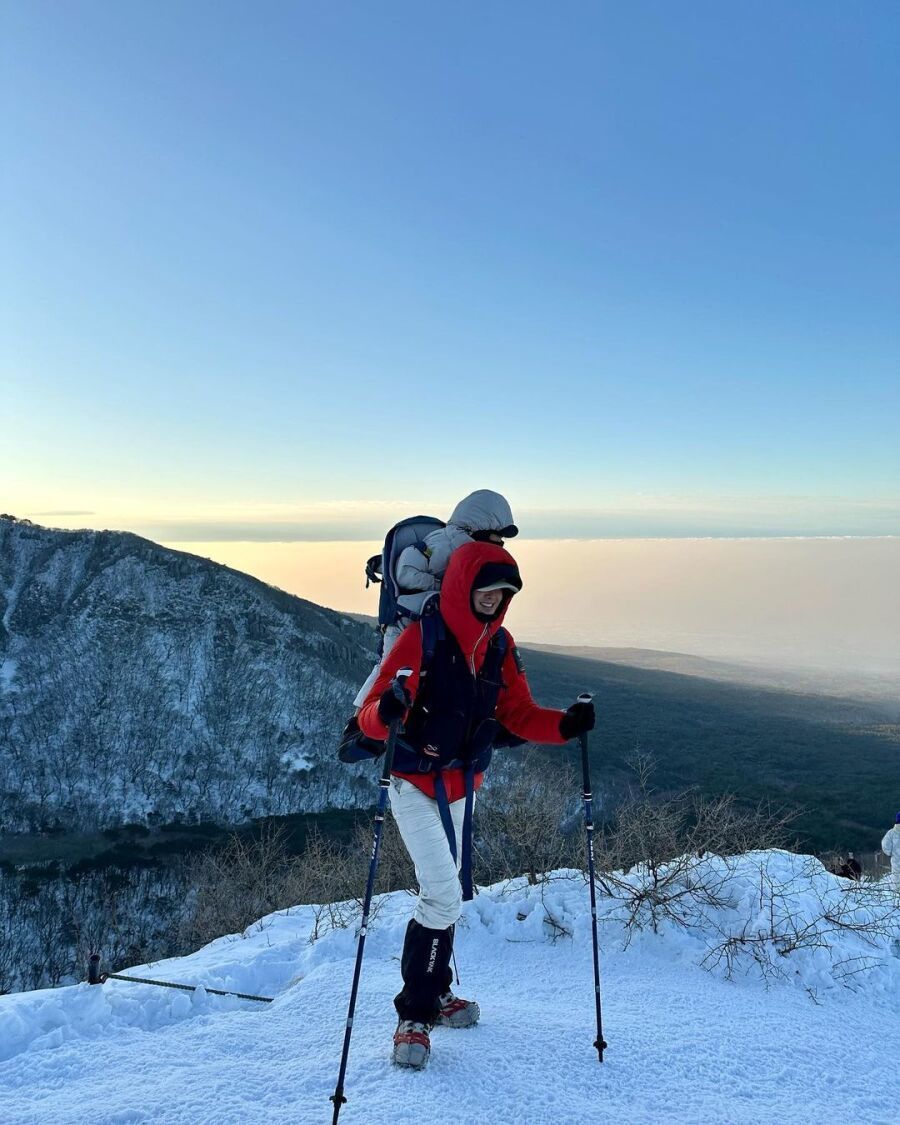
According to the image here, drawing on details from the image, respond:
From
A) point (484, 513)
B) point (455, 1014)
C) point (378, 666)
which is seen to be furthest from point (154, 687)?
point (484, 513)

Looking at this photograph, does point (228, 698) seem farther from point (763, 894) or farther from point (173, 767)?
point (763, 894)

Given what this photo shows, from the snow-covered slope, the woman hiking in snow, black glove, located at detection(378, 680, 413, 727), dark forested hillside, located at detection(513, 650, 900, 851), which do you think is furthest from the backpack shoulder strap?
the snow-covered slope

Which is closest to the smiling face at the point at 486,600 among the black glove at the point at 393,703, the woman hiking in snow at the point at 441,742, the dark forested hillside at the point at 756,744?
the woman hiking in snow at the point at 441,742

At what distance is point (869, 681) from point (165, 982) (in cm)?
19456

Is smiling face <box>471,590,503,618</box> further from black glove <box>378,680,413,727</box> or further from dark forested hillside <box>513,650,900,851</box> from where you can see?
dark forested hillside <box>513,650,900,851</box>

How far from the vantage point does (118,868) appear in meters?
40.2

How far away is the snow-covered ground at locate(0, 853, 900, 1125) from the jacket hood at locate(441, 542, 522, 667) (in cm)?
231

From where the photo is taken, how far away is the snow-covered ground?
355 cm

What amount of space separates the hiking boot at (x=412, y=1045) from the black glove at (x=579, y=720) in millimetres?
1883

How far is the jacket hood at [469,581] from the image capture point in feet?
13.7

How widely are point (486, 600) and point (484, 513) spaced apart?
0.62 metres

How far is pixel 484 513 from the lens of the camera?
4.58 metres

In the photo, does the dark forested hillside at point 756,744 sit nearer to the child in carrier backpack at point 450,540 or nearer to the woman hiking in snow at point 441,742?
the woman hiking in snow at point 441,742

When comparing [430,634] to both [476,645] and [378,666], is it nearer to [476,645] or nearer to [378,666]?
[476,645]
